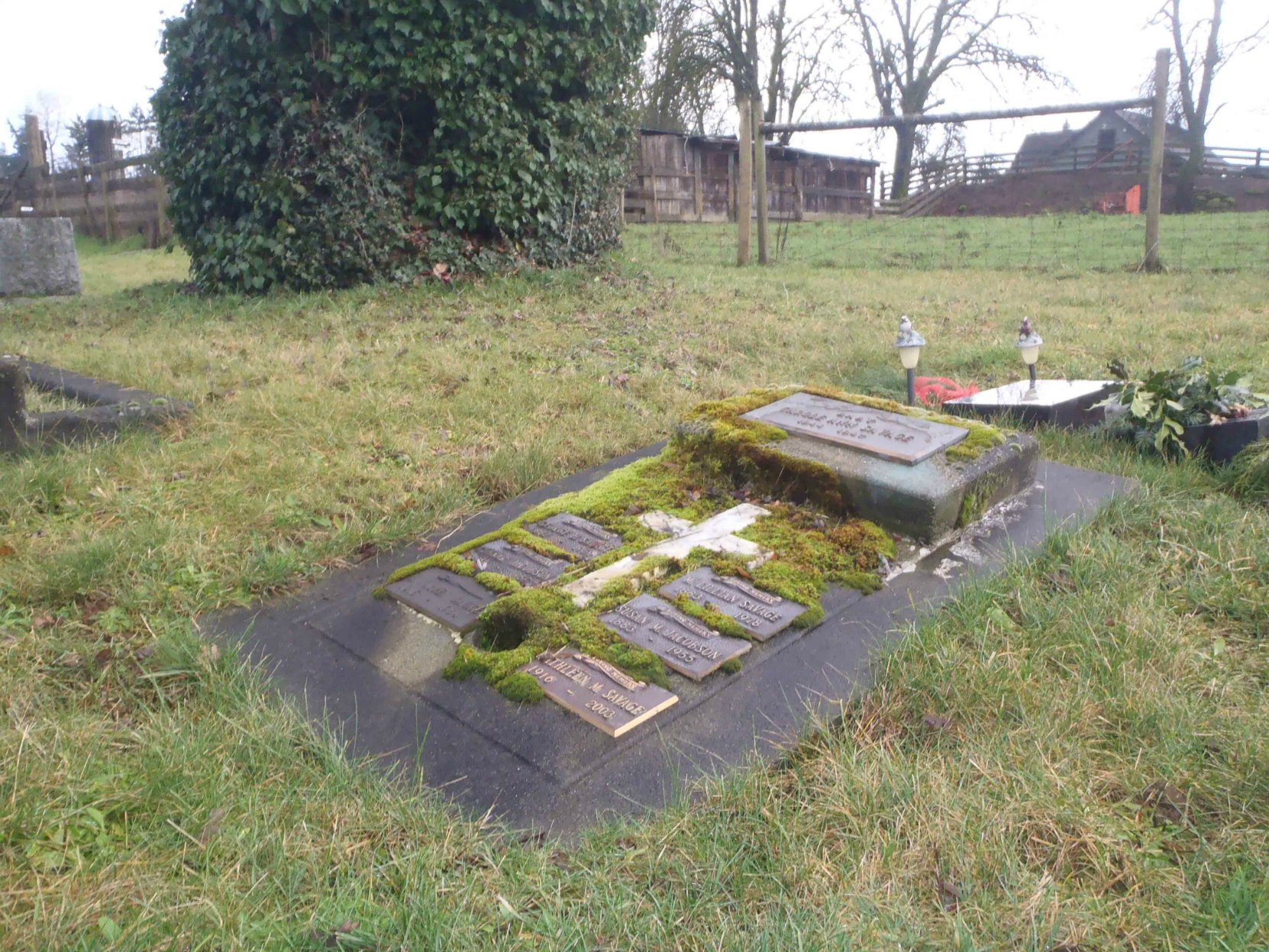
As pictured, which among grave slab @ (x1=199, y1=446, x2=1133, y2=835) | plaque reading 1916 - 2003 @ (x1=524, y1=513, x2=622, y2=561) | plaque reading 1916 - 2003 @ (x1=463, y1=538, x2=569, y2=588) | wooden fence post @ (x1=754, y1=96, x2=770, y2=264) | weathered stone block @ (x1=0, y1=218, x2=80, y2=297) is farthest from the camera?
wooden fence post @ (x1=754, y1=96, x2=770, y2=264)

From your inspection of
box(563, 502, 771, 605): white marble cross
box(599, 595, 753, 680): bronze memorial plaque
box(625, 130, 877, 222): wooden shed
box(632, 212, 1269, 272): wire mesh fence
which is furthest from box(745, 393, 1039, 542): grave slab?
box(625, 130, 877, 222): wooden shed

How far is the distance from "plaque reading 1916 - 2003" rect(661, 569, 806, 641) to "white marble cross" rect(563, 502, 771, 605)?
0.14 meters

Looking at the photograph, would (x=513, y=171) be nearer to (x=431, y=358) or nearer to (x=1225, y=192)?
(x=431, y=358)

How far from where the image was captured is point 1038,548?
321 centimetres

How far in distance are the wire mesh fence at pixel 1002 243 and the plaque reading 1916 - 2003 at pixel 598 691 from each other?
1050 centimetres

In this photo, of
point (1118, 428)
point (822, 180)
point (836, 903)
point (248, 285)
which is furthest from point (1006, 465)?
point (822, 180)

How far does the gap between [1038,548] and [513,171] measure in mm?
6993

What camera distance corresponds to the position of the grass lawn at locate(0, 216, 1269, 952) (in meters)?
1.69

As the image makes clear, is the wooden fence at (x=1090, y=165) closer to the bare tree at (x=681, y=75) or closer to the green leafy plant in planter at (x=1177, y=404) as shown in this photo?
the bare tree at (x=681, y=75)

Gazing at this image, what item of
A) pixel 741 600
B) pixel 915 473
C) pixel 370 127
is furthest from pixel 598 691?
pixel 370 127

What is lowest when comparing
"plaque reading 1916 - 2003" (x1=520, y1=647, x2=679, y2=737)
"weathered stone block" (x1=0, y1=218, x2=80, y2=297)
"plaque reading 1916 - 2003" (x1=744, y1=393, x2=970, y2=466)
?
"plaque reading 1916 - 2003" (x1=520, y1=647, x2=679, y2=737)

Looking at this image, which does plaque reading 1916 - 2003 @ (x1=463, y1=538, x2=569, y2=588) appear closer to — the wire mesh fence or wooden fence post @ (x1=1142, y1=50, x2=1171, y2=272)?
wooden fence post @ (x1=1142, y1=50, x2=1171, y2=272)

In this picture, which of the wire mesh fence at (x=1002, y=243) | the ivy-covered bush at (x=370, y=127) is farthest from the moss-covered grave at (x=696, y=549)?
the wire mesh fence at (x=1002, y=243)

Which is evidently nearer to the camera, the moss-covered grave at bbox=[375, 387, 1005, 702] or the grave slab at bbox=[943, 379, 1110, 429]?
the moss-covered grave at bbox=[375, 387, 1005, 702]
